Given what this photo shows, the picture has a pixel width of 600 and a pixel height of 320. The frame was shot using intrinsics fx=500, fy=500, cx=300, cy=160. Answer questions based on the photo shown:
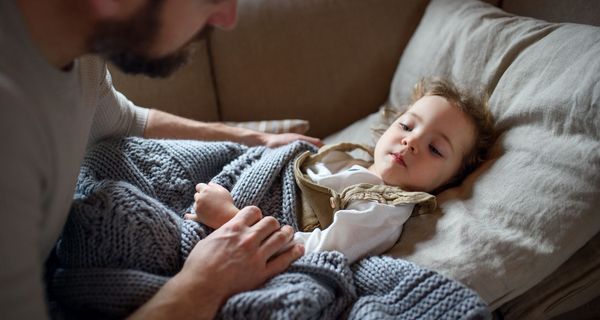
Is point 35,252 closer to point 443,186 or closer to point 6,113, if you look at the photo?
point 6,113

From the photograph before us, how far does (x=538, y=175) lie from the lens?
109 cm

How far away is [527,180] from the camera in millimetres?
1092

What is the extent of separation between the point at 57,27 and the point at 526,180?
96cm

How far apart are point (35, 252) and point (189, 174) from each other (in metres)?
0.50

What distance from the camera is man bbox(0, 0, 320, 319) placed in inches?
27.1

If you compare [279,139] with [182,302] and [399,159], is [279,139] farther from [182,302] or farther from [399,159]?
[182,302]

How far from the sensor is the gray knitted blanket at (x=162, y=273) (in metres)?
0.91

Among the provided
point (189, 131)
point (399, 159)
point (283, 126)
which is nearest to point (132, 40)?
point (189, 131)

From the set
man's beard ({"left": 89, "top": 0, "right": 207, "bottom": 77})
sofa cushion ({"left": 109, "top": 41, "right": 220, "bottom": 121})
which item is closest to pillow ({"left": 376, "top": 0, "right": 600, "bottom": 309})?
Answer: man's beard ({"left": 89, "top": 0, "right": 207, "bottom": 77})

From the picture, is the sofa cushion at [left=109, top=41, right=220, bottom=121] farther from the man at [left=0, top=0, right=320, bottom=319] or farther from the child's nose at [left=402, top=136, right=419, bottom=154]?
the child's nose at [left=402, top=136, right=419, bottom=154]

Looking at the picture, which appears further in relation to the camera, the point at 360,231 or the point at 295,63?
the point at 295,63

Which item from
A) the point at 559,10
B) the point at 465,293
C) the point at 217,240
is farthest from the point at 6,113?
the point at 559,10

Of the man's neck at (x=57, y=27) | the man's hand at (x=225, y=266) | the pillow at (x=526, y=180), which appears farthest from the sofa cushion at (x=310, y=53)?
the man's neck at (x=57, y=27)

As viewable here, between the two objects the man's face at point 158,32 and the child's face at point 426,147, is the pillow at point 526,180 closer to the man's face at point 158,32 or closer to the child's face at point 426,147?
the child's face at point 426,147
